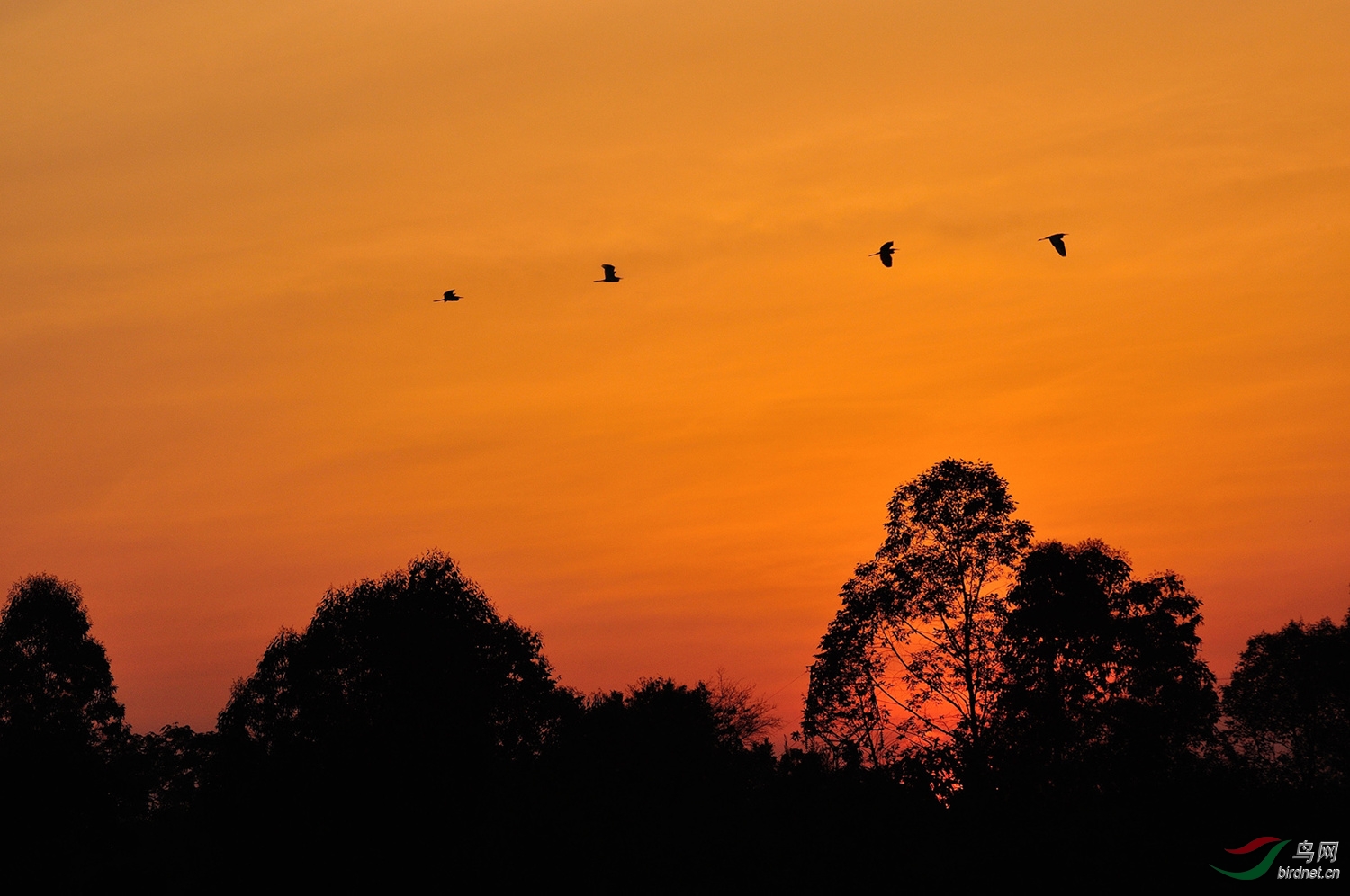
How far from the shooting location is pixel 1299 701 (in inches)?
2943

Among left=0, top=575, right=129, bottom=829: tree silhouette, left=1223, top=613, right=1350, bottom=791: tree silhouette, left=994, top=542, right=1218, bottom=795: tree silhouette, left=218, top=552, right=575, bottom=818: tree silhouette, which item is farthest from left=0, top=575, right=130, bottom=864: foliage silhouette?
left=1223, top=613, right=1350, bottom=791: tree silhouette

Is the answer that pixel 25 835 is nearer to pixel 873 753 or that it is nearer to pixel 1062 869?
pixel 873 753

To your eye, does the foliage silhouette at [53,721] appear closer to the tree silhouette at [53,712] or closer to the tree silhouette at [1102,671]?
the tree silhouette at [53,712]

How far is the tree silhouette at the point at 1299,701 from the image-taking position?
72.3 meters

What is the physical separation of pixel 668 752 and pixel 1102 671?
1978 centimetres

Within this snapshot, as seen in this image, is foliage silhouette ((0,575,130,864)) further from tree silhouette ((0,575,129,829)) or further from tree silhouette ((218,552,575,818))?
tree silhouette ((218,552,575,818))

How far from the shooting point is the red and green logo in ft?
109

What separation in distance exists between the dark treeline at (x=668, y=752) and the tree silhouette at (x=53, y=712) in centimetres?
13

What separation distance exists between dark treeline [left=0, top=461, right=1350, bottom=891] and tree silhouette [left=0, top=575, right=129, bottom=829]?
5.3 inches

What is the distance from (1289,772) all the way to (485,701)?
→ 139 feet

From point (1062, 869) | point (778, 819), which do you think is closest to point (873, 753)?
point (778, 819)

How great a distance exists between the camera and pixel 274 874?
56.2m

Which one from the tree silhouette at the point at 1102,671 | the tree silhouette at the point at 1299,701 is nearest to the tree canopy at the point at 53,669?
the tree silhouette at the point at 1102,671

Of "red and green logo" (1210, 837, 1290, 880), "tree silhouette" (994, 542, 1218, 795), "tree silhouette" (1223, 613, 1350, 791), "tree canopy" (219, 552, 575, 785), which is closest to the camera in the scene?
"red and green logo" (1210, 837, 1290, 880)
